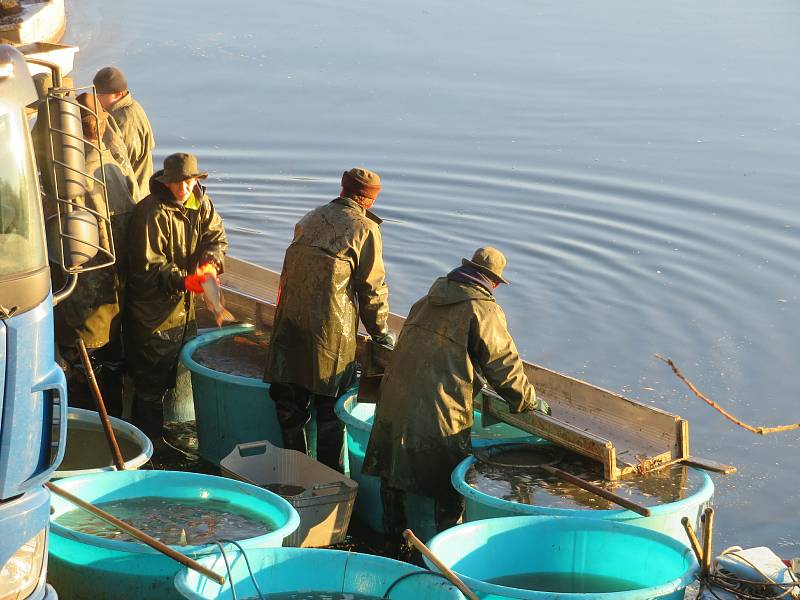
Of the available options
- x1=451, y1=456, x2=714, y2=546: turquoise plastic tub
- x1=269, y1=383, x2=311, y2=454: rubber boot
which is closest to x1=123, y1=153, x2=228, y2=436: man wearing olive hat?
x1=269, y1=383, x2=311, y2=454: rubber boot

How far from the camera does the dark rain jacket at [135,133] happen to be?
11336 mm

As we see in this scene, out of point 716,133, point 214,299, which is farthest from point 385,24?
point 214,299

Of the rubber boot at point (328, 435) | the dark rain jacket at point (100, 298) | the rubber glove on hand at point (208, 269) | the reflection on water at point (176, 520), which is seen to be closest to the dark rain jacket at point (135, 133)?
the dark rain jacket at point (100, 298)

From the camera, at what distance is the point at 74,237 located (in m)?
5.62

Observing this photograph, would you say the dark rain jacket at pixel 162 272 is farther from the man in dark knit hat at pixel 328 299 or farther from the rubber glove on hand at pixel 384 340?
the rubber glove on hand at pixel 384 340

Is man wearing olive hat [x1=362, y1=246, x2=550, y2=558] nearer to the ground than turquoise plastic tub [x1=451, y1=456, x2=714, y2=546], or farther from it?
farther from it

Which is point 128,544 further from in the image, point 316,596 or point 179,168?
Result: point 179,168

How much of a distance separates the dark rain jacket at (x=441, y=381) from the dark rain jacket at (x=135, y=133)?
185 inches

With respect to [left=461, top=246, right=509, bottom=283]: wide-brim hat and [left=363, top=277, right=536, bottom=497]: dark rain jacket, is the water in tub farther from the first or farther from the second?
[left=461, top=246, right=509, bottom=283]: wide-brim hat

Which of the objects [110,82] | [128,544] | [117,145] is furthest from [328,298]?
[110,82]

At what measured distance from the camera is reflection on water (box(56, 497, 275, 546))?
6.40 m

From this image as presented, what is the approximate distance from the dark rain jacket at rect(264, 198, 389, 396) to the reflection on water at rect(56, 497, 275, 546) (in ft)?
5.64

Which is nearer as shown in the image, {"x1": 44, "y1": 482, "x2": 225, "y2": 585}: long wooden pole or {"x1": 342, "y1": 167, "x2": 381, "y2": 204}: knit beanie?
{"x1": 44, "y1": 482, "x2": 225, "y2": 585}: long wooden pole

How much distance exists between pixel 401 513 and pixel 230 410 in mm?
1663
